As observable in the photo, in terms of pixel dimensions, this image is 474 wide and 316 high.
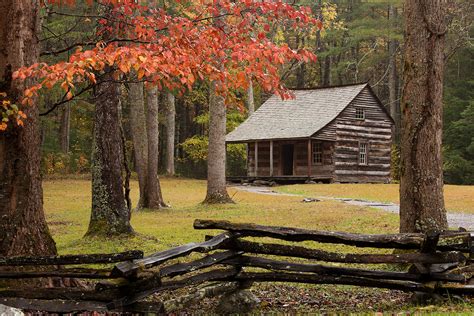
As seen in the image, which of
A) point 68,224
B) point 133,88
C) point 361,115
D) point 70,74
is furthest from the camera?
point 361,115

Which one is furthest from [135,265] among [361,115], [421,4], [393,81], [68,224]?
[393,81]

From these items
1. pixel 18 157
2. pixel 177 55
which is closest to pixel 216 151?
pixel 177 55

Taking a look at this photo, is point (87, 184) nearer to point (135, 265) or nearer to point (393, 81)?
point (393, 81)

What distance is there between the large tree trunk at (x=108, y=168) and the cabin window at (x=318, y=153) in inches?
1073

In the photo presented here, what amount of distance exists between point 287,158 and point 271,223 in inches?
1043

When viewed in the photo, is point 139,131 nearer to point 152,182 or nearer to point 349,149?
point 152,182

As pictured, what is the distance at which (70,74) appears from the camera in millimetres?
6895

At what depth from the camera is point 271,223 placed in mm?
16688

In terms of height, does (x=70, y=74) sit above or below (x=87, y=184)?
above

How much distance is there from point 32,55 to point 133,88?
13.2m

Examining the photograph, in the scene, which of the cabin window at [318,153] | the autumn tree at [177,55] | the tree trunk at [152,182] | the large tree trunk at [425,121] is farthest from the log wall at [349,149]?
the large tree trunk at [425,121]

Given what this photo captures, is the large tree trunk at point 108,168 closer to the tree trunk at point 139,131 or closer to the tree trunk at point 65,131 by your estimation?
the tree trunk at point 139,131

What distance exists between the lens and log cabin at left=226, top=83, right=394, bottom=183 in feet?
126

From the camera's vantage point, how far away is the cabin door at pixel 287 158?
140 ft
